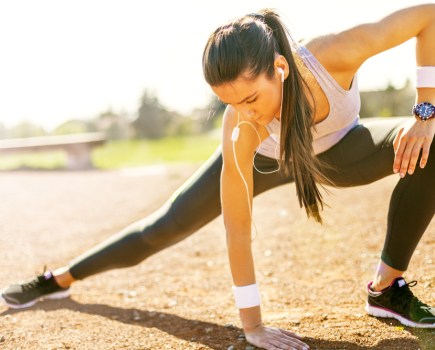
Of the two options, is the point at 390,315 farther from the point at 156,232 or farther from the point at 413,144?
the point at 156,232

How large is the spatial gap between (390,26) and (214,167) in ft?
3.33

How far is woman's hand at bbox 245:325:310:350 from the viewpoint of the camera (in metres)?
2.11

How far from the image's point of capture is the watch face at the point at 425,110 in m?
2.12

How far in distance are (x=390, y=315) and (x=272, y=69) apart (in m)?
1.25

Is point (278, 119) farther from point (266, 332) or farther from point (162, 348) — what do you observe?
point (162, 348)

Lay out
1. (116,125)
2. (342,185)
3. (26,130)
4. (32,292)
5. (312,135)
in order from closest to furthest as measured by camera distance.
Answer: (312,135), (342,185), (32,292), (26,130), (116,125)

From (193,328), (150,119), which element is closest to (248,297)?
(193,328)

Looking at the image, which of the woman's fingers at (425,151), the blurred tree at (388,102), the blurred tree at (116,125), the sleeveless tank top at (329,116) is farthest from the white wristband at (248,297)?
Answer: the blurred tree at (116,125)

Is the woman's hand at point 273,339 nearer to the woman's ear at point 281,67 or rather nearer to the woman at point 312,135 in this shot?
the woman at point 312,135

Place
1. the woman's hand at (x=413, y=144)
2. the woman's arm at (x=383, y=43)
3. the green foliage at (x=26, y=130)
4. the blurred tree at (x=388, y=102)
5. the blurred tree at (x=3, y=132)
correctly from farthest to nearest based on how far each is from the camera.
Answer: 1. the blurred tree at (x=388, y=102)
2. the green foliage at (x=26, y=130)
3. the blurred tree at (x=3, y=132)
4. the woman's arm at (x=383, y=43)
5. the woman's hand at (x=413, y=144)

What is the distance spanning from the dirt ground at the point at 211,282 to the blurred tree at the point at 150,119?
2688cm

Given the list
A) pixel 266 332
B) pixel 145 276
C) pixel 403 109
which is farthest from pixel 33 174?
pixel 403 109

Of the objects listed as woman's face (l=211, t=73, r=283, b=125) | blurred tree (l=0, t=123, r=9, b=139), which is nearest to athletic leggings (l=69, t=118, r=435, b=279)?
woman's face (l=211, t=73, r=283, b=125)

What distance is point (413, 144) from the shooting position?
6.86 feet
